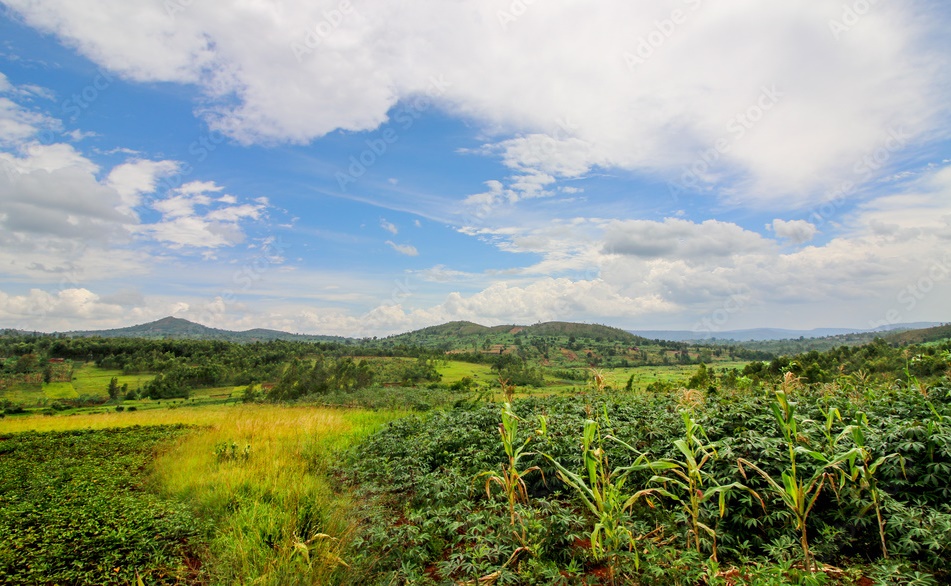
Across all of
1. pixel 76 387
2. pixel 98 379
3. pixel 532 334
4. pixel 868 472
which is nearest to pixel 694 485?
pixel 868 472

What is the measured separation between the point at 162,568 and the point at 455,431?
15.4 feet

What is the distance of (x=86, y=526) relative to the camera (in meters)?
4.95

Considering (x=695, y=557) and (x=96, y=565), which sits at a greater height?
(x=695, y=557)

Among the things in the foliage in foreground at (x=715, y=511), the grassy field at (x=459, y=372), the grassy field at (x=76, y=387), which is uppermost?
the foliage in foreground at (x=715, y=511)

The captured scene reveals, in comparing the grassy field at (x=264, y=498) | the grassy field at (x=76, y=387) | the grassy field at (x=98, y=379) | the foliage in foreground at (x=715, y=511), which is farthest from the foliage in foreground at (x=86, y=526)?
Result: the grassy field at (x=98, y=379)

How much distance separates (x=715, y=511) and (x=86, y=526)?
699 cm

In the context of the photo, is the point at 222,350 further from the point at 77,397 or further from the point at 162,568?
the point at 162,568

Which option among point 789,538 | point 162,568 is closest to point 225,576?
point 162,568

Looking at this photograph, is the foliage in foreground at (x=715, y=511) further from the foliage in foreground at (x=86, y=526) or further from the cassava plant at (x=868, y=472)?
the foliage in foreground at (x=86, y=526)

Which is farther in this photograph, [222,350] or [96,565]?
[222,350]

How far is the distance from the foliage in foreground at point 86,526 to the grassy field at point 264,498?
0.37 metres

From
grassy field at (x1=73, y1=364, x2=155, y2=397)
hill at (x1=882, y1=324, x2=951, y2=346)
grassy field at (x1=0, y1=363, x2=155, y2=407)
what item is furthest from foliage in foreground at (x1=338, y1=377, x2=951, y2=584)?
grassy field at (x1=73, y1=364, x2=155, y2=397)

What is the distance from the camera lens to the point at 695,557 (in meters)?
3.33

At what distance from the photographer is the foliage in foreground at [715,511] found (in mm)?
3131
